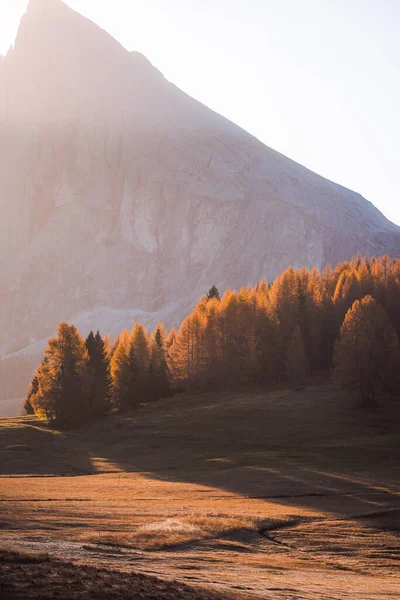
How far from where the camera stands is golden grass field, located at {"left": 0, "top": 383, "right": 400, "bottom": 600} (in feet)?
59.4

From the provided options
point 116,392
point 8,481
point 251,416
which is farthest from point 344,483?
point 116,392

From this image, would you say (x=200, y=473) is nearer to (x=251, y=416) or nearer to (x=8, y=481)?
(x=8, y=481)

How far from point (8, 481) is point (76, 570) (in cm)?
3146

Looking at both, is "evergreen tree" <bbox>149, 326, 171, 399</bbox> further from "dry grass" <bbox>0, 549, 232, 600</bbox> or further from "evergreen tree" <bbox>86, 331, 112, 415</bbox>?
"dry grass" <bbox>0, 549, 232, 600</bbox>

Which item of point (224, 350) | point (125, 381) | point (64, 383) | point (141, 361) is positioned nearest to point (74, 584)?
point (64, 383)

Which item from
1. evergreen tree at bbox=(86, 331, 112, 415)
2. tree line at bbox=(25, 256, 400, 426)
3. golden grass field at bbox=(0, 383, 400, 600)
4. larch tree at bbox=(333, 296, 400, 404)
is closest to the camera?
golden grass field at bbox=(0, 383, 400, 600)

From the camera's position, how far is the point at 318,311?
105438 mm

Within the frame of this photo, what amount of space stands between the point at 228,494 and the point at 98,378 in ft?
183

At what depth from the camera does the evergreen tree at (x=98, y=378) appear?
90062 mm

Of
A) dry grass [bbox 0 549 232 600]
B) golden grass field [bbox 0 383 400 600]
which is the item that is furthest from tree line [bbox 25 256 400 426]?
dry grass [bbox 0 549 232 600]

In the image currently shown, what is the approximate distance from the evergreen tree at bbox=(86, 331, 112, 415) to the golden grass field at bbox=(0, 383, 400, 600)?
5.99 m

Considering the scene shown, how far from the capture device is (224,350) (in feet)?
318

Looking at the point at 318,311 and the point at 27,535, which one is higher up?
the point at 318,311

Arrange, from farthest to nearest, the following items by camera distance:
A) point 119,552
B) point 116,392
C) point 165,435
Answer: point 116,392
point 165,435
point 119,552
